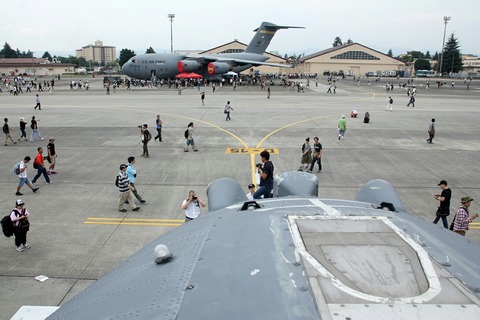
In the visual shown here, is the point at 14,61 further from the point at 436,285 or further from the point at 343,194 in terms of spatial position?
the point at 436,285

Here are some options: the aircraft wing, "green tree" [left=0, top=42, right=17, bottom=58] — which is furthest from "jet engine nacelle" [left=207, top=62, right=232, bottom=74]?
"green tree" [left=0, top=42, right=17, bottom=58]

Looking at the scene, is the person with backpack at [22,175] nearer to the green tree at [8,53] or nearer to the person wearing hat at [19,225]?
the person wearing hat at [19,225]

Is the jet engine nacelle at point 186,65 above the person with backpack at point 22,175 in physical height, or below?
above

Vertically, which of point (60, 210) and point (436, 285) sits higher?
point (436, 285)

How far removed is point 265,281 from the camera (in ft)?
10.7

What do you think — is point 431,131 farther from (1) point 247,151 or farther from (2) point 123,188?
(2) point 123,188

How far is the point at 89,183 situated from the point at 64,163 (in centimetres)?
404

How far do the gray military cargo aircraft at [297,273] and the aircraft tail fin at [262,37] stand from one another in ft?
244

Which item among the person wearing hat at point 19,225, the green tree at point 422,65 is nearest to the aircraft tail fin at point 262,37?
the person wearing hat at point 19,225

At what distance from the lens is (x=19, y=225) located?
966 centimetres

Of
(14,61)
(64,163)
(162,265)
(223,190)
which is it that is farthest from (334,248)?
(14,61)

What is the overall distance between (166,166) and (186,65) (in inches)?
1903

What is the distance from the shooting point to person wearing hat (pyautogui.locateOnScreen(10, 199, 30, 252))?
9.66m

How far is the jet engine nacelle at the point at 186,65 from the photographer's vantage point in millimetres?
63812
